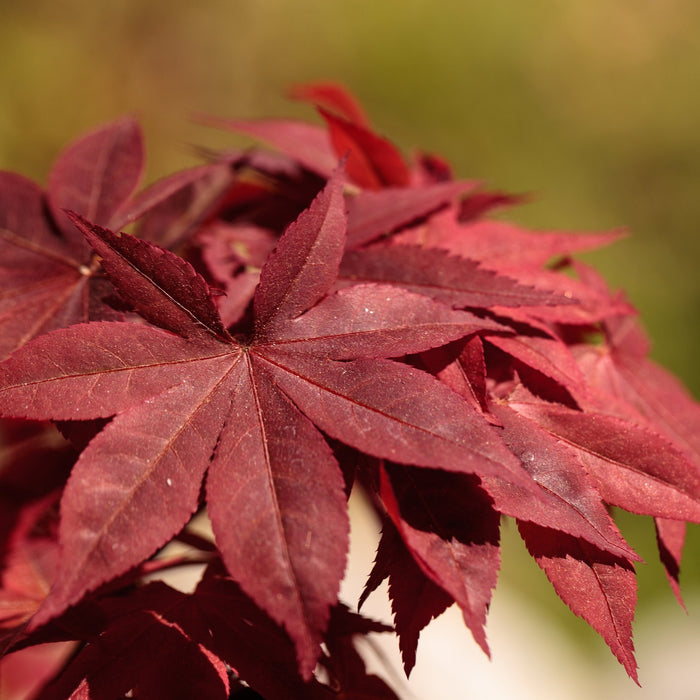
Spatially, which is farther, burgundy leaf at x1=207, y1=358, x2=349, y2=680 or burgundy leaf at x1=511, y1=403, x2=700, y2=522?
burgundy leaf at x1=511, y1=403, x2=700, y2=522

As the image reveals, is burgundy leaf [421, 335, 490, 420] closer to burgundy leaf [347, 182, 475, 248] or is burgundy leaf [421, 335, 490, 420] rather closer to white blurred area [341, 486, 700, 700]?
burgundy leaf [347, 182, 475, 248]

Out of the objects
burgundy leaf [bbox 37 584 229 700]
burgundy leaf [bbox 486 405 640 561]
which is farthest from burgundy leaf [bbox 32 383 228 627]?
burgundy leaf [bbox 486 405 640 561]

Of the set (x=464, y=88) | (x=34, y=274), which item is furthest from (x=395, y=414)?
(x=464, y=88)

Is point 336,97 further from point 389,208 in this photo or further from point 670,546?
point 670,546

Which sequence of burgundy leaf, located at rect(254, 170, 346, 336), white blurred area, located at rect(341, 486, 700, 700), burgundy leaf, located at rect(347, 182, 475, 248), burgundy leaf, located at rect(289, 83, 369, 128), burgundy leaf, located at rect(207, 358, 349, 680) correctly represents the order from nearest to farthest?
burgundy leaf, located at rect(207, 358, 349, 680)
burgundy leaf, located at rect(254, 170, 346, 336)
burgundy leaf, located at rect(347, 182, 475, 248)
burgundy leaf, located at rect(289, 83, 369, 128)
white blurred area, located at rect(341, 486, 700, 700)

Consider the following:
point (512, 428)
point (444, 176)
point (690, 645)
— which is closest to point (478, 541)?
point (512, 428)

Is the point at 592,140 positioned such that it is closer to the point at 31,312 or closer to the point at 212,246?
the point at 212,246
